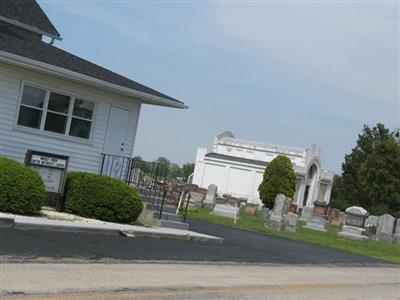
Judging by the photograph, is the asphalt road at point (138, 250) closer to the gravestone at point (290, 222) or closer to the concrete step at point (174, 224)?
the concrete step at point (174, 224)

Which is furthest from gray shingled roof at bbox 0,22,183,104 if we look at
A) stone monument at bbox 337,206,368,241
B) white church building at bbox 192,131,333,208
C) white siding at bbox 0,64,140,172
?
white church building at bbox 192,131,333,208

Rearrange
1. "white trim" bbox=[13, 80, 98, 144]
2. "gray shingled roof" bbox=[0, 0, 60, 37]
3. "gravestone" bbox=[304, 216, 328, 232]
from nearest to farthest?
"white trim" bbox=[13, 80, 98, 144] < "gray shingled roof" bbox=[0, 0, 60, 37] < "gravestone" bbox=[304, 216, 328, 232]

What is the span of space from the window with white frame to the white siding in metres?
0.17

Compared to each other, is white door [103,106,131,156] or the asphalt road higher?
white door [103,106,131,156]

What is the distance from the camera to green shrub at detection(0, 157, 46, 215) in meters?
13.4

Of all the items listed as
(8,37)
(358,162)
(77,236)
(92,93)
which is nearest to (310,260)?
(77,236)

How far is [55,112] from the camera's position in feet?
58.1

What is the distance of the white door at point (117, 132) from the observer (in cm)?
1906

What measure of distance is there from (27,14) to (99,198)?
8.87 m

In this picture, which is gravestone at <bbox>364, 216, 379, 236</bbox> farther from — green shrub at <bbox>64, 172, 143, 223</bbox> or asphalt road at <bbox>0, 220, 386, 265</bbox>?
green shrub at <bbox>64, 172, 143, 223</bbox>

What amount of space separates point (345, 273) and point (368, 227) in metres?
21.6

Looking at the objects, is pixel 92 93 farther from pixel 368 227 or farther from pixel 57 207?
pixel 368 227

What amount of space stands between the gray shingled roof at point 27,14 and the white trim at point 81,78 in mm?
4182

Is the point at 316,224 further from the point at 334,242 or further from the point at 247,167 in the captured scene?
the point at 247,167
